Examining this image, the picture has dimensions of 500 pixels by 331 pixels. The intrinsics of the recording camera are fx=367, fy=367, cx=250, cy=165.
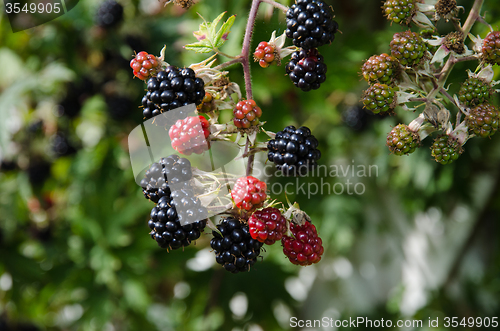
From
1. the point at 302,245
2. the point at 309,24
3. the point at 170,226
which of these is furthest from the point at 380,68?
the point at 170,226

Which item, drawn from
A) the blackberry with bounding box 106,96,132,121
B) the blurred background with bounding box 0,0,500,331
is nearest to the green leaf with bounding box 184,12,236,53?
the blurred background with bounding box 0,0,500,331

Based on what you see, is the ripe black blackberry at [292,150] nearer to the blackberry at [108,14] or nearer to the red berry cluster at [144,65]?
the red berry cluster at [144,65]

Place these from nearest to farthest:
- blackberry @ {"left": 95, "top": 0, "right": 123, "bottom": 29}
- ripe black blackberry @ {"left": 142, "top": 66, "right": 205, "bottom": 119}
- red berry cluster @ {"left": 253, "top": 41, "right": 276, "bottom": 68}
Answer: ripe black blackberry @ {"left": 142, "top": 66, "right": 205, "bottom": 119} < red berry cluster @ {"left": 253, "top": 41, "right": 276, "bottom": 68} < blackberry @ {"left": 95, "top": 0, "right": 123, "bottom": 29}

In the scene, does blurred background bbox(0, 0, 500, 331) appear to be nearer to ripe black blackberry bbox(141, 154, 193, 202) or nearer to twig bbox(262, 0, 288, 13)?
twig bbox(262, 0, 288, 13)

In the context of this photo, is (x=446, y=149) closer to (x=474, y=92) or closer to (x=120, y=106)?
(x=474, y=92)

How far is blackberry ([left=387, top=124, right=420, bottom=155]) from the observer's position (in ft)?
2.42

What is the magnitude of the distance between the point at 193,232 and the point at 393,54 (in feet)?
1.77

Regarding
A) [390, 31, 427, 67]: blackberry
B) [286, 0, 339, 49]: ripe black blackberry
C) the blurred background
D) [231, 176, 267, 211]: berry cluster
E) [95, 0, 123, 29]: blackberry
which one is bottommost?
the blurred background

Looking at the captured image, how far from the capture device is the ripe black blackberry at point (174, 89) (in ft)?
2.26

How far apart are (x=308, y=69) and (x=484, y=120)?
1.17ft

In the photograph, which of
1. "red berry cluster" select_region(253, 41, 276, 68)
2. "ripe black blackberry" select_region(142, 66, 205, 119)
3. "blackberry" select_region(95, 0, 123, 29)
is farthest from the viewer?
"blackberry" select_region(95, 0, 123, 29)

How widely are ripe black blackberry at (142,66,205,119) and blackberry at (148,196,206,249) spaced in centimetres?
19

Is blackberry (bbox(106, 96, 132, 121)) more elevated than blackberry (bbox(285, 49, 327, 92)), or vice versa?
blackberry (bbox(285, 49, 327, 92))

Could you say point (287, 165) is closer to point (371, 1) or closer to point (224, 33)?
point (224, 33)
